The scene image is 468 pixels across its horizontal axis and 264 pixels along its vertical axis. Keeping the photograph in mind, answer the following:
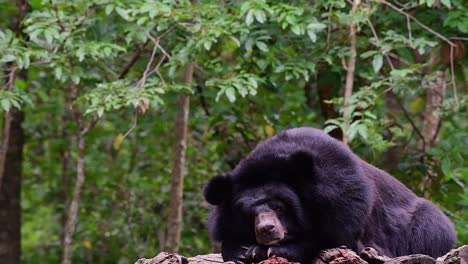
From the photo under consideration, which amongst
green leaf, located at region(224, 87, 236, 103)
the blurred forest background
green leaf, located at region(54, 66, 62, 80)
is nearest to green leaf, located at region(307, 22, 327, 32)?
the blurred forest background

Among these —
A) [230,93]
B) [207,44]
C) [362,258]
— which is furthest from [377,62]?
[362,258]

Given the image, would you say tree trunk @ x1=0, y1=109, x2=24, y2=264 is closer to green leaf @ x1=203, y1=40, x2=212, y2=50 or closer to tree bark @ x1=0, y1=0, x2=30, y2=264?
tree bark @ x1=0, y1=0, x2=30, y2=264

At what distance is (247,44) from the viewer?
7.04m

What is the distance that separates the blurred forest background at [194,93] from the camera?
6.92m

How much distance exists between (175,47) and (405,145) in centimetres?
283

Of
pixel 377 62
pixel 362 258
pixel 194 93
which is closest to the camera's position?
pixel 362 258

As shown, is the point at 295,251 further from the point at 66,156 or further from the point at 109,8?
the point at 66,156

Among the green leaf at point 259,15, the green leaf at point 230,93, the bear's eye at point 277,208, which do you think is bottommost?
the bear's eye at point 277,208

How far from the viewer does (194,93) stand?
8.24 meters

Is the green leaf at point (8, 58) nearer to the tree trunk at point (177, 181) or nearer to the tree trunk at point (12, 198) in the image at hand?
the tree trunk at point (177, 181)

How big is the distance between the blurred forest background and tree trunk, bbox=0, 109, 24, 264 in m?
0.02

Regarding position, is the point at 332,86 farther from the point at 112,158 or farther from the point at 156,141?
the point at 112,158

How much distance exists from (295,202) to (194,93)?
12.1 ft

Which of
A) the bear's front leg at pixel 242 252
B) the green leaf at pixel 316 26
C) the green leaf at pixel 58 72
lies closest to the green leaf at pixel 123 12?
the green leaf at pixel 58 72
